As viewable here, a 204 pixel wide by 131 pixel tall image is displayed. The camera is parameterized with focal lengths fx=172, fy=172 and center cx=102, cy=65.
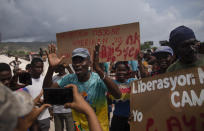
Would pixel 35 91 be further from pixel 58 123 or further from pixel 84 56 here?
pixel 84 56

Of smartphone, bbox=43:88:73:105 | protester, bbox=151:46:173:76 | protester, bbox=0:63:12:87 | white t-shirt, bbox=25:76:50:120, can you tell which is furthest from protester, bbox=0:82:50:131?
white t-shirt, bbox=25:76:50:120

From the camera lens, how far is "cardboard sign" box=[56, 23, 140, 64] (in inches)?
126

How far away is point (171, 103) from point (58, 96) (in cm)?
117

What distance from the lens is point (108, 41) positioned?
3395mm

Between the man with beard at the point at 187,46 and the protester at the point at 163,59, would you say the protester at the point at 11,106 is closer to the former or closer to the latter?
the man with beard at the point at 187,46

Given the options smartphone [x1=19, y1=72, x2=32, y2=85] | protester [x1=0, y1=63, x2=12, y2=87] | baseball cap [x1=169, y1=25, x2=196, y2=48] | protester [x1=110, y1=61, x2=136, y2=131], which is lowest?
protester [x1=110, y1=61, x2=136, y2=131]

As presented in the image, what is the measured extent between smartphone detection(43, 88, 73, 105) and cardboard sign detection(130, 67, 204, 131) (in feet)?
3.37

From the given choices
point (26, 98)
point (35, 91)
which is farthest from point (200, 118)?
point (35, 91)

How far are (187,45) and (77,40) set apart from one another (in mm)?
2264

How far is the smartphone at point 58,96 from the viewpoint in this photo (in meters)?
1.39

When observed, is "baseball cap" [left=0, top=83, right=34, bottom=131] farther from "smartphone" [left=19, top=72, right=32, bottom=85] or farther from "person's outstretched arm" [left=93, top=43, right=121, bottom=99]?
"smartphone" [left=19, top=72, right=32, bottom=85]

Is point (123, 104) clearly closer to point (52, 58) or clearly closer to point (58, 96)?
point (52, 58)

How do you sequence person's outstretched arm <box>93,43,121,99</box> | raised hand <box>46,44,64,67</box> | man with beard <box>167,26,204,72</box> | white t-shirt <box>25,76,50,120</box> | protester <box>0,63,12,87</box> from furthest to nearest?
white t-shirt <box>25,76,50,120</box> → protester <box>0,63,12,87</box> → raised hand <box>46,44,64,67</box> → person's outstretched arm <box>93,43,121,99</box> → man with beard <box>167,26,204,72</box>

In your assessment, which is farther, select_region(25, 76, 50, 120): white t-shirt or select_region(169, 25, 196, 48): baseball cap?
select_region(25, 76, 50, 120): white t-shirt
